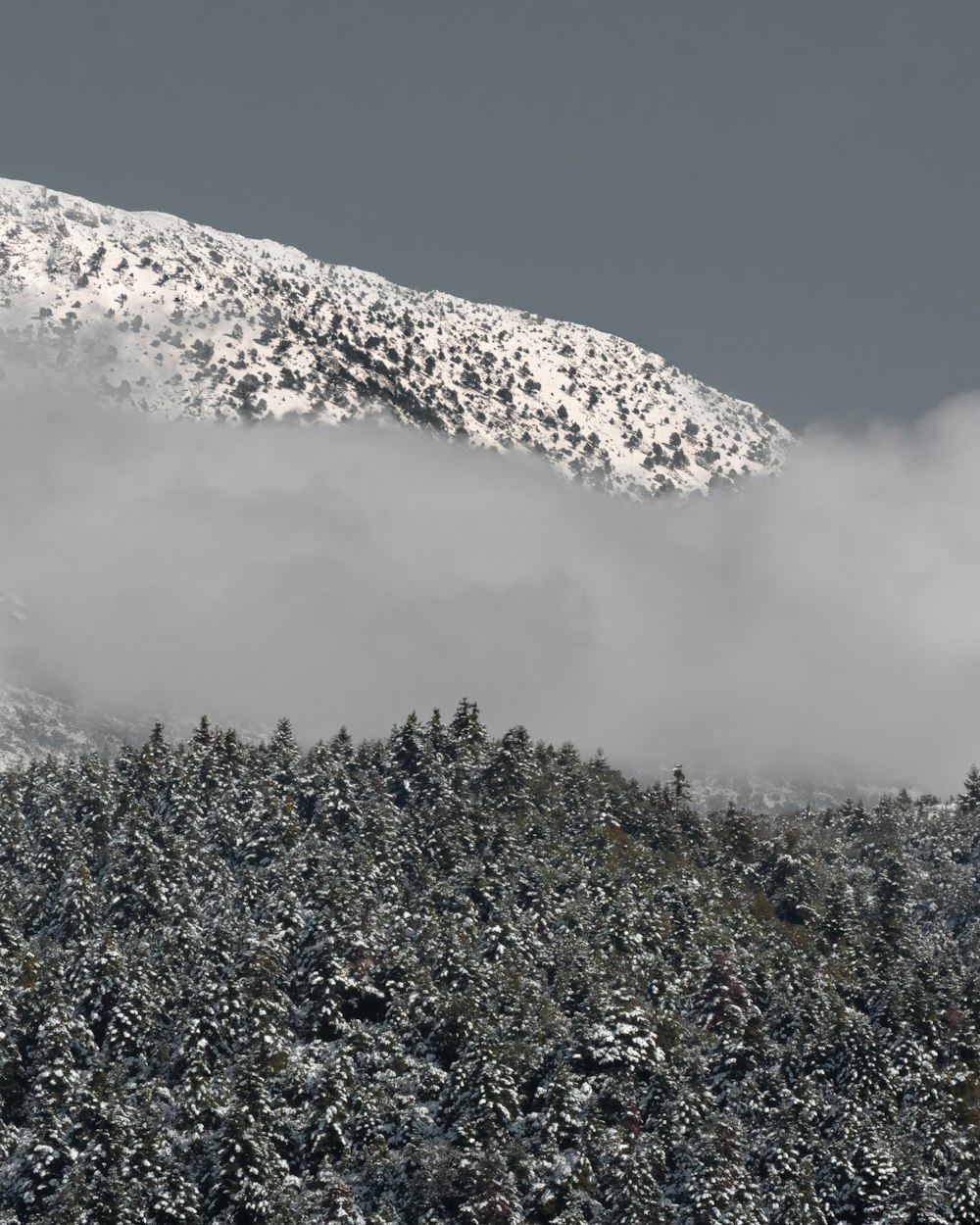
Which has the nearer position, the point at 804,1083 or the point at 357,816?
the point at 804,1083

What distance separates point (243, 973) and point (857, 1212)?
1987 inches

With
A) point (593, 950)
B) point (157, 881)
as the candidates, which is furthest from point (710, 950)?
point (157, 881)

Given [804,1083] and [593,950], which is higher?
[593,950]

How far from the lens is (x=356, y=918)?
154 metres

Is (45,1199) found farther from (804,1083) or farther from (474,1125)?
(804,1083)

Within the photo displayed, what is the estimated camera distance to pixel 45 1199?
12075 cm

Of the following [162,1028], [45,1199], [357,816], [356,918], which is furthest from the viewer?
[357,816]

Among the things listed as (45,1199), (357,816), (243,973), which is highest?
(357,816)

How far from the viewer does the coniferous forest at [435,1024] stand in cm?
12394

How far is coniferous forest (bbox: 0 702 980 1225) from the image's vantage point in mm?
123938

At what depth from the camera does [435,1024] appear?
143m

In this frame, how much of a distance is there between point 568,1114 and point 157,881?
49.4m

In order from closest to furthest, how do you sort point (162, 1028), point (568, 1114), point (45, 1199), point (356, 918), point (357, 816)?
point (45, 1199) → point (568, 1114) → point (162, 1028) → point (356, 918) → point (357, 816)

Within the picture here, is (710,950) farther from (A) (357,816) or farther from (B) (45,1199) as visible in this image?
(B) (45,1199)
